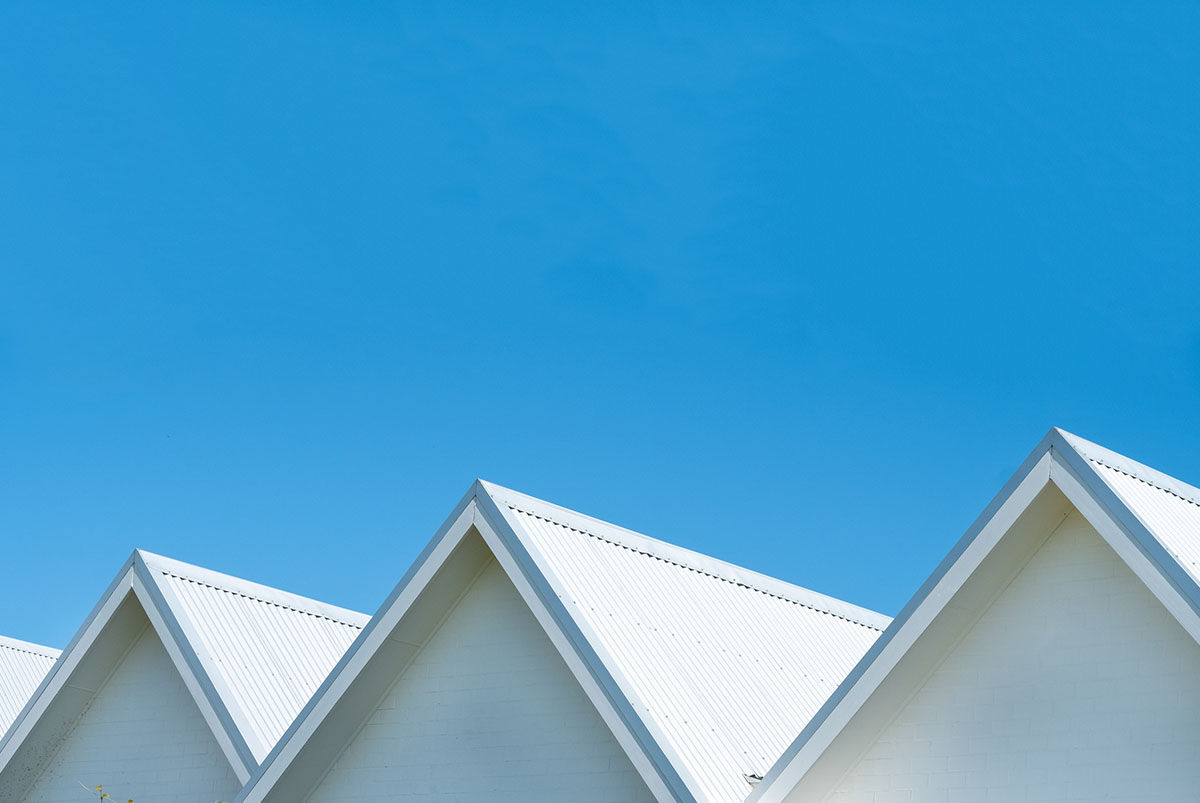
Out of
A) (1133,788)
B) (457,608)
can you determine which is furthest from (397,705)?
(1133,788)

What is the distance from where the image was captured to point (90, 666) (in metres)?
23.1

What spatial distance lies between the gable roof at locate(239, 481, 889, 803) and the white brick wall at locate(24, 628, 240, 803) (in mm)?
2659

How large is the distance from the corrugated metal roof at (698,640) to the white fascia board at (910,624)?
89 centimetres

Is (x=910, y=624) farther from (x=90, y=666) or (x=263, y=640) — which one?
(x=90, y=666)

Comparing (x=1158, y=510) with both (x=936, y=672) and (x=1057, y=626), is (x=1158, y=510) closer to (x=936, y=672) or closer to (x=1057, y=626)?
(x=1057, y=626)

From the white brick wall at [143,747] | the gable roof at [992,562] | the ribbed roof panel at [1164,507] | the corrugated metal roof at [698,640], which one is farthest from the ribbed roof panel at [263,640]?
the ribbed roof panel at [1164,507]

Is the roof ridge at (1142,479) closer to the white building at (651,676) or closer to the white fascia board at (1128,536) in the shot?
the white building at (651,676)

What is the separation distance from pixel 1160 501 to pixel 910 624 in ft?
9.03

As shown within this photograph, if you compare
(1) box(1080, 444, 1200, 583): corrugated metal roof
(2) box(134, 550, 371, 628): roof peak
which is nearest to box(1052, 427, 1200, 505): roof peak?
(1) box(1080, 444, 1200, 583): corrugated metal roof

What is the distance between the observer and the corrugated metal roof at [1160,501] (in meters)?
14.8

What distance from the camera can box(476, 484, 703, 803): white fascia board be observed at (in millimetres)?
16422

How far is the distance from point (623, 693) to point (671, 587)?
346 centimetres

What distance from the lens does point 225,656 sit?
872 inches

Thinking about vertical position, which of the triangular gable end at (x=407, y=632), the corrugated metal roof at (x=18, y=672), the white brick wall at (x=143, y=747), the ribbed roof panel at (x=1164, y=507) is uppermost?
the corrugated metal roof at (x=18, y=672)
